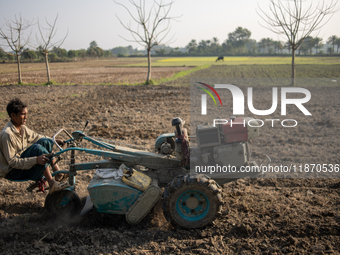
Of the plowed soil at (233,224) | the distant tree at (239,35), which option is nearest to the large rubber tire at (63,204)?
the plowed soil at (233,224)

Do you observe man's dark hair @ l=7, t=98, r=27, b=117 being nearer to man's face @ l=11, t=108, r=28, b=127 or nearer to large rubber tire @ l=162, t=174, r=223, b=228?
man's face @ l=11, t=108, r=28, b=127

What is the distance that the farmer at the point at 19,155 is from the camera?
4172mm

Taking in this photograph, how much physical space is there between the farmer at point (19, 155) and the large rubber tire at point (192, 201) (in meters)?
1.62

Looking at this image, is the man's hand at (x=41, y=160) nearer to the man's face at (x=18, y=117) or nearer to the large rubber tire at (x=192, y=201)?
the man's face at (x=18, y=117)

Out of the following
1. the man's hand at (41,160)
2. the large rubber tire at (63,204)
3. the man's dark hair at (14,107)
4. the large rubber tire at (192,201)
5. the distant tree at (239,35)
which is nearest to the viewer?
the large rubber tire at (192,201)

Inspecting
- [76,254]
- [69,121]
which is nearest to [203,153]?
[76,254]

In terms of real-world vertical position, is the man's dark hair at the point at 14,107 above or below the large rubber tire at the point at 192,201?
above

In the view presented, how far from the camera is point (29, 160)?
415cm

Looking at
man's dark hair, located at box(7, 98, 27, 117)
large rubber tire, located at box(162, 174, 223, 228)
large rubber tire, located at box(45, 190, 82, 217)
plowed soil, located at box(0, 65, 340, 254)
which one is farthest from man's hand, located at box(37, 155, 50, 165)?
large rubber tire, located at box(162, 174, 223, 228)

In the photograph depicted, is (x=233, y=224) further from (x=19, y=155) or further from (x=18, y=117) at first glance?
(x=18, y=117)

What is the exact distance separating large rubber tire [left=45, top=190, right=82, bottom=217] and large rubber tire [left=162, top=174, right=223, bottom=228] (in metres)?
1.46

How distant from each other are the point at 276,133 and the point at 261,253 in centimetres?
590

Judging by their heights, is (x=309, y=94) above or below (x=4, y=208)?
above

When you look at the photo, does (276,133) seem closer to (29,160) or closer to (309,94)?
(29,160)
